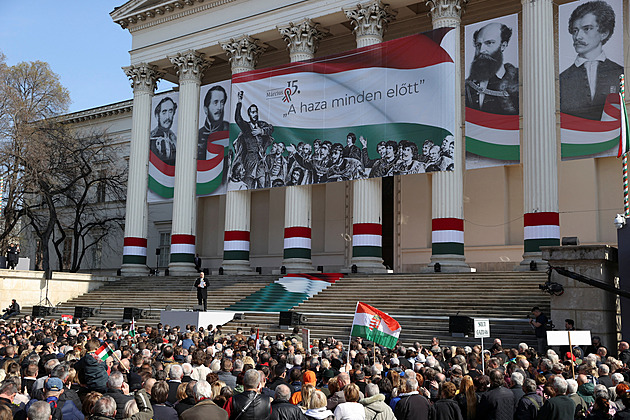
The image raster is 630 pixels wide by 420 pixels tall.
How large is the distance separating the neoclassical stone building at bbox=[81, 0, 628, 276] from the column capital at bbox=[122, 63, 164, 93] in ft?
0.21

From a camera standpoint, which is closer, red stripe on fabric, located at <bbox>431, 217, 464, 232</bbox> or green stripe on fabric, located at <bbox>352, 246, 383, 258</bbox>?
red stripe on fabric, located at <bbox>431, 217, 464, 232</bbox>

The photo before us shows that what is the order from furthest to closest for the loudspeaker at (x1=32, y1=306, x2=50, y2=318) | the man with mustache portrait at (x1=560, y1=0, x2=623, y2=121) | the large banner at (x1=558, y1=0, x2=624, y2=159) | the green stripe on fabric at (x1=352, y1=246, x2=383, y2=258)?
the loudspeaker at (x1=32, y1=306, x2=50, y2=318) < the green stripe on fabric at (x1=352, y1=246, x2=383, y2=258) < the man with mustache portrait at (x1=560, y1=0, x2=623, y2=121) < the large banner at (x1=558, y1=0, x2=624, y2=159)

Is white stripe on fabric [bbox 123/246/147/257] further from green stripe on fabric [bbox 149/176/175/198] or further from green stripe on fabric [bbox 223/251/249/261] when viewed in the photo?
green stripe on fabric [bbox 223/251/249/261]

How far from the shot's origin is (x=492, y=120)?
87.6 ft

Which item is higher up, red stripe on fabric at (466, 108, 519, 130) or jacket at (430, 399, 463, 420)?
red stripe on fabric at (466, 108, 519, 130)

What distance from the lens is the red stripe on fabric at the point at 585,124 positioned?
24.2 metres

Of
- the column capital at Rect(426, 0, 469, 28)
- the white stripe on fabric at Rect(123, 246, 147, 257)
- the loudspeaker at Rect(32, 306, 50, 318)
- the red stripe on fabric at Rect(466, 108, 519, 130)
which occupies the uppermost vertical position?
the column capital at Rect(426, 0, 469, 28)

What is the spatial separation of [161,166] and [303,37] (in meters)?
11.4

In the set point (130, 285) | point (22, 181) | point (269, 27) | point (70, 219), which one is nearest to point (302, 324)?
point (130, 285)

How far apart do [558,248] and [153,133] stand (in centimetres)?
2711

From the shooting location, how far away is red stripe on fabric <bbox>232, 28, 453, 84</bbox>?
27.8 metres

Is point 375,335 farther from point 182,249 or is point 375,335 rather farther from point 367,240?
point 182,249

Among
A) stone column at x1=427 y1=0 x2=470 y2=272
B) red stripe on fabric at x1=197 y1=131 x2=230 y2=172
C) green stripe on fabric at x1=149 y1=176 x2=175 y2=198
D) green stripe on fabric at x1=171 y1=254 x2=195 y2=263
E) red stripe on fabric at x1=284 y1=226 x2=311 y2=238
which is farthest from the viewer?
green stripe on fabric at x1=149 y1=176 x2=175 y2=198

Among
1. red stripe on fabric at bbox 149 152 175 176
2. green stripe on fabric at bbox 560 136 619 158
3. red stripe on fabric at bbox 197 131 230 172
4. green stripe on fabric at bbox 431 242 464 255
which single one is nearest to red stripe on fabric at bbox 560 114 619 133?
green stripe on fabric at bbox 560 136 619 158
